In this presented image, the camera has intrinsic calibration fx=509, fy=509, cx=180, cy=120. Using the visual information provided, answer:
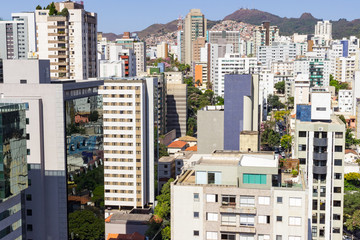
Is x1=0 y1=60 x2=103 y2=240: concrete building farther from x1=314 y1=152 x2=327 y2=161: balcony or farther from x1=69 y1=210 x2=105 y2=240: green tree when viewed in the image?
x1=314 y1=152 x2=327 y2=161: balcony

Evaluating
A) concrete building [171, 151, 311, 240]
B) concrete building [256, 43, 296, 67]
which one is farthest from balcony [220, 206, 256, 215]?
concrete building [256, 43, 296, 67]

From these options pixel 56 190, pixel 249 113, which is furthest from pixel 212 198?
pixel 249 113

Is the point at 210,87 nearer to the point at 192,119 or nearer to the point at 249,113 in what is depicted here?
the point at 192,119

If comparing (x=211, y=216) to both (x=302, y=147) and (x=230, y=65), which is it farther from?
(x=230, y=65)

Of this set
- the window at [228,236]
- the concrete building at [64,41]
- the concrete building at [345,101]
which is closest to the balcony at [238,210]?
the window at [228,236]

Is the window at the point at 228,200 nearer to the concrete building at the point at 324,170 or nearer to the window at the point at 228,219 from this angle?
the window at the point at 228,219

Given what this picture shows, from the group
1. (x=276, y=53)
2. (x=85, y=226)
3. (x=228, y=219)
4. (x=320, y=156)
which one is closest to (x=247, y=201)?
(x=228, y=219)
